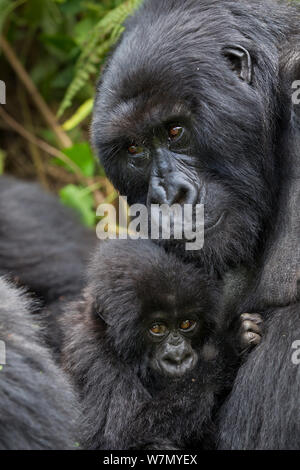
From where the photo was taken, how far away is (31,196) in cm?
556

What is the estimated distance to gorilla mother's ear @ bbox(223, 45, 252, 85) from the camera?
3.02 metres

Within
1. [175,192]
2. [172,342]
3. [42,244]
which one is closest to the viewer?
[175,192]

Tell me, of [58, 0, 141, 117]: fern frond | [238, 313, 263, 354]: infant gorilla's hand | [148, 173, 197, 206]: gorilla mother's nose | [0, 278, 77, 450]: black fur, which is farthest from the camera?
[58, 0, 141, 117]: fern frond

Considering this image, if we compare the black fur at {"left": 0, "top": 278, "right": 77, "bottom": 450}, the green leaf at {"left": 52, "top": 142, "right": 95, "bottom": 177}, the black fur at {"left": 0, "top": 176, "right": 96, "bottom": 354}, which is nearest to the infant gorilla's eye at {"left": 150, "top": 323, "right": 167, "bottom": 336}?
the black fur at {"left": 0, "top": 278, "right": 77, "bottom": 450}

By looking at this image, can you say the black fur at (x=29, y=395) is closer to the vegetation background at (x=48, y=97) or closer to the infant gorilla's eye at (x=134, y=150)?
the infant gorilla's eye at (x=134, y=150)

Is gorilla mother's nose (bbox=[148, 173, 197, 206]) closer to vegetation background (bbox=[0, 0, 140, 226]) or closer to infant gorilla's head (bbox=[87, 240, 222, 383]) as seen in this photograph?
infant gorilla's head (bbox=[87, 240, 222, 383])

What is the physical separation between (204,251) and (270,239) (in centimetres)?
27

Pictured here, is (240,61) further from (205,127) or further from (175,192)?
(175,192)

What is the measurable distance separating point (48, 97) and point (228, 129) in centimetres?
419

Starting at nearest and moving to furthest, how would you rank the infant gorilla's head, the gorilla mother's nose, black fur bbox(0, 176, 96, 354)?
the gorilla mother's nose
the infant gorilla's head
black fur bbox(0, 176, 96, 354)

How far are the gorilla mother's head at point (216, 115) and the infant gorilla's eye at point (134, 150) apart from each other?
2 cm

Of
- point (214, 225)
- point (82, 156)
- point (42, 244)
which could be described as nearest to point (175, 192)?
point (214, 225)

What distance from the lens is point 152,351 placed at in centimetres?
309
